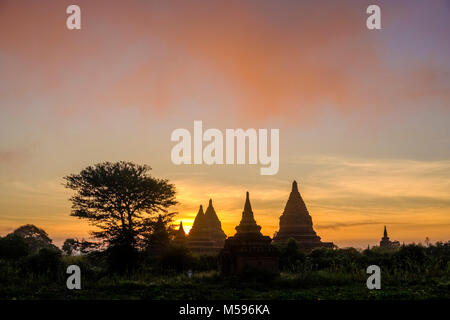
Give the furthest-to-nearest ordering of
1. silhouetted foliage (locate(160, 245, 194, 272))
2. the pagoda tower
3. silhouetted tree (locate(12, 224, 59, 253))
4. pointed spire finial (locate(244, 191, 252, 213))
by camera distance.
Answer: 1. silhouetted tree (locate(12, 224, 59, 253))
2. the pagoda tower
3. pointed spire finial (locate(244, 191, 252, 213))
4. silhouetted foliage (locate(160, 245, 194, 272))

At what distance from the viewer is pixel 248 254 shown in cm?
3133

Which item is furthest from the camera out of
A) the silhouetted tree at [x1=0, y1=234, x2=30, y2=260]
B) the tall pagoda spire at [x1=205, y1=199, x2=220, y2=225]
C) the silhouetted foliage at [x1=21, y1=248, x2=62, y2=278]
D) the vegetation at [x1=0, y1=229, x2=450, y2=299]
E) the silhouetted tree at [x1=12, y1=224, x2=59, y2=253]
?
the silhouetted tree at [x1=12, y1=224, x2=59, y2=253]

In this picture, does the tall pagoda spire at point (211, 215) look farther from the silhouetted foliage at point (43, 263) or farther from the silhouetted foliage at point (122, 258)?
the silhouetted foliage at point (43, 263)

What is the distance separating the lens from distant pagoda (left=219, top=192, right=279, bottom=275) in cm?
3114

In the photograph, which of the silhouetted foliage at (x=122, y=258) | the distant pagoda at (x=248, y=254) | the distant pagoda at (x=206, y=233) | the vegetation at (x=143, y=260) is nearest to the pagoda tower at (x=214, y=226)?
the distant pagoda at (x=206, y=233)

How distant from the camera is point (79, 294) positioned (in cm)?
1962

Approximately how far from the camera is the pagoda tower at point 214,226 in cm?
7377

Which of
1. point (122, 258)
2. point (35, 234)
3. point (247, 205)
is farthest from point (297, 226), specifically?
point (35, 234)

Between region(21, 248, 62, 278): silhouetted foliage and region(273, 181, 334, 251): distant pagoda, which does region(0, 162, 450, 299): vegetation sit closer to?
region(21, 248, 62, 278): silhouetted foliage

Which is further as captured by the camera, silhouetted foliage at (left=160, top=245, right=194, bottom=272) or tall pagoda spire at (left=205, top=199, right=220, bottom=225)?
tall pagoda spire at (left=205, top=199, right=220, bottom=225)

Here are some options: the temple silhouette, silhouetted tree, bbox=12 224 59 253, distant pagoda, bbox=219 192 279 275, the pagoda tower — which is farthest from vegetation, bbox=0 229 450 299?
silhouetted tree, bbox=12 224 59 253

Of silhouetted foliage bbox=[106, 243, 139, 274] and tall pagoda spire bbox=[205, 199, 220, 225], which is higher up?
tall pagoda spire bbox=[205, 199, 220, 225]
